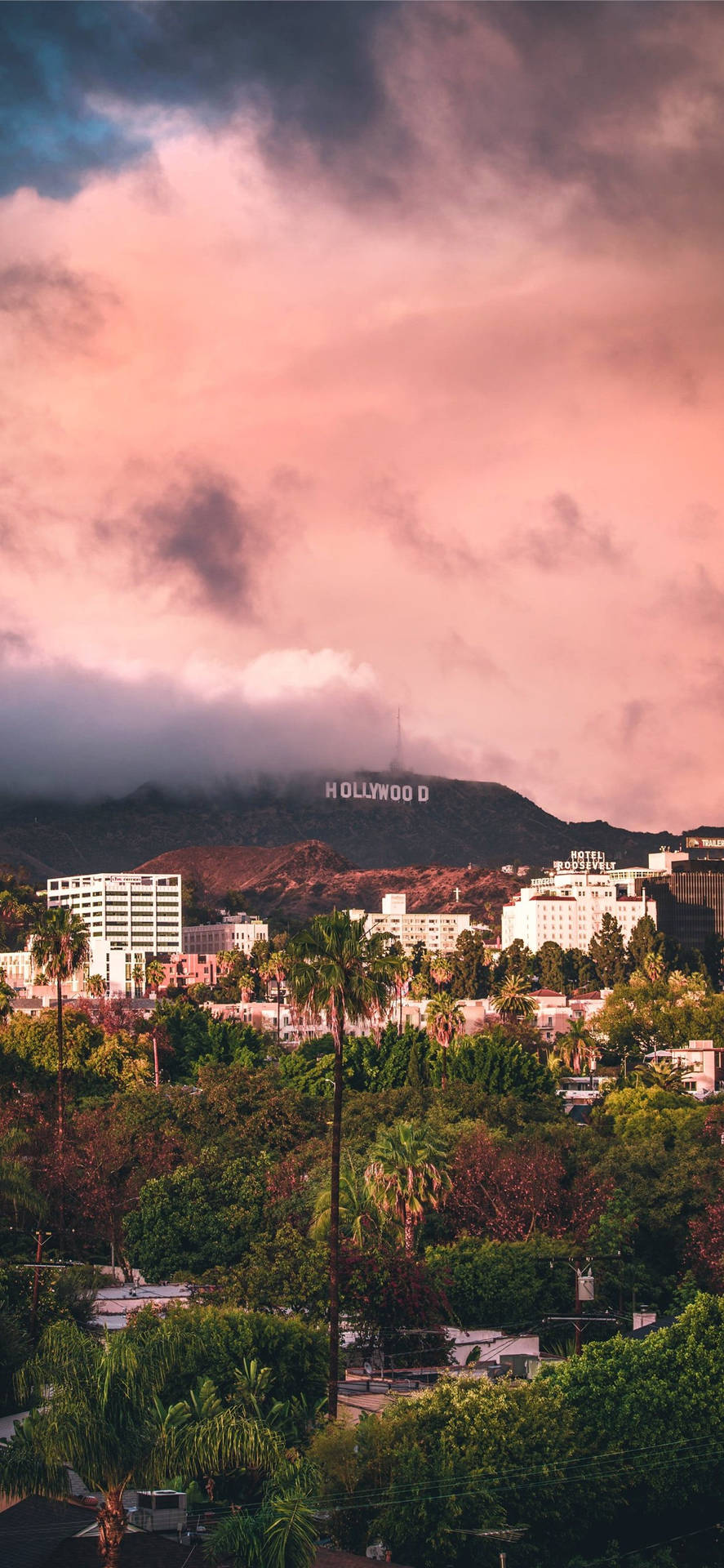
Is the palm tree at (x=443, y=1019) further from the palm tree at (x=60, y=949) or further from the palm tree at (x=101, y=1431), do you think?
the palm tree at (x=101, y=1431)

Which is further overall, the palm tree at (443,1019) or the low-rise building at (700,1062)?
the low-rise building at (700,1062)

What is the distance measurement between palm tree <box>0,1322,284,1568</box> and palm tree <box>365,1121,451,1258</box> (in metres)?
27.2

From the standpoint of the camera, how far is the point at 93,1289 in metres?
61.7

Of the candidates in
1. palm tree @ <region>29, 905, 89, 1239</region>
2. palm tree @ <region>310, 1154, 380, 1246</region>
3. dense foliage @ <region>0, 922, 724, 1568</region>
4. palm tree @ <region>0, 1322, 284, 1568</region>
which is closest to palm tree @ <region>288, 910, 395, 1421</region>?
dense foliage @ <region>0, 922, 724, 1568</region>

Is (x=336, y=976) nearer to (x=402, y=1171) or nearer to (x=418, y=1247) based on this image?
(x=402, y=1171)

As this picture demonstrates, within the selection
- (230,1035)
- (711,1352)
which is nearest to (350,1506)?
(711,1352)

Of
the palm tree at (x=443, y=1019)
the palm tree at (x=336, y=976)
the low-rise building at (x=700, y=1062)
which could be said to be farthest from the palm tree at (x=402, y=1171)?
the low-rise building at (x=700, y=1062)

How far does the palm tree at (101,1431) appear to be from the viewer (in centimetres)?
3241

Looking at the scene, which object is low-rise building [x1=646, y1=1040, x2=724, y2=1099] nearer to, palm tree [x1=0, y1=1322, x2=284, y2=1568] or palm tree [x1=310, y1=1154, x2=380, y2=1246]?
palm tree [x1=310, y1=1154, x2=380, y2=1246]

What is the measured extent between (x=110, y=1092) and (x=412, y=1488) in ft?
249

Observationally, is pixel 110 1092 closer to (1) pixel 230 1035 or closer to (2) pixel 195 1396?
(1) pixel 230 1035

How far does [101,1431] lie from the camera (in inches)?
1277

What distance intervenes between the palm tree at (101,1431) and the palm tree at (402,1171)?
27249mm

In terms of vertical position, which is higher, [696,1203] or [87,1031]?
[87,1031]
